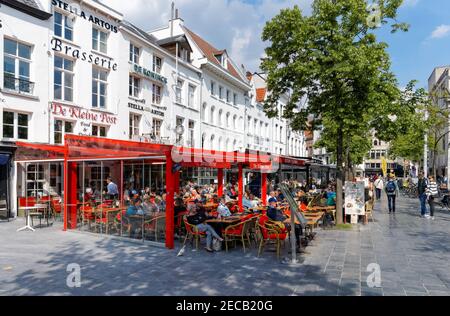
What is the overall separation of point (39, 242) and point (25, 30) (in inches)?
421

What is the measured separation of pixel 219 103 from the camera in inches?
1252

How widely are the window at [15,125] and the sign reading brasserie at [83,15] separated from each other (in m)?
5.79

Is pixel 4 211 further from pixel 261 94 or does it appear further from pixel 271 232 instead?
pixel 261 94

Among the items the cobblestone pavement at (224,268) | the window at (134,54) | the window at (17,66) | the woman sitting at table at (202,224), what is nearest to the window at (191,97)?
the window at (134,54)

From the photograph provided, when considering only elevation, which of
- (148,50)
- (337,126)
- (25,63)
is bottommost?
(337,126)

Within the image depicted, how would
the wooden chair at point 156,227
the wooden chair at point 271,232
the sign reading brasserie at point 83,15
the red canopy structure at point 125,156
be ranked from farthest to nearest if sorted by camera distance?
the sign reading brasserie at point 83,15
the wooden chair at point 156,227
the red canopy structure at point 125,156
the wooden chair at point 271,232

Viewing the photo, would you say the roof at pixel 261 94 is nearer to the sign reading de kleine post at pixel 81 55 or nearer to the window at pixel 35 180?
the sign reading de kleine post at pixel 81 55

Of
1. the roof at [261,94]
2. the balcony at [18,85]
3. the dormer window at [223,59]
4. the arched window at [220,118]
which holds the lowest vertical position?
the balcony at [18,85]

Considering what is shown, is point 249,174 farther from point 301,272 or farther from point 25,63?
point 301,272

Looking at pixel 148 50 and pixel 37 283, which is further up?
pixel 148 50

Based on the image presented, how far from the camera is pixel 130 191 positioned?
40.5ft

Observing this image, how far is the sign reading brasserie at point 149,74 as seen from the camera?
2164 centimetres

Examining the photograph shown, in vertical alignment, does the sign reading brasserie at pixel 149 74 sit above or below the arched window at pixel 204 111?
above
